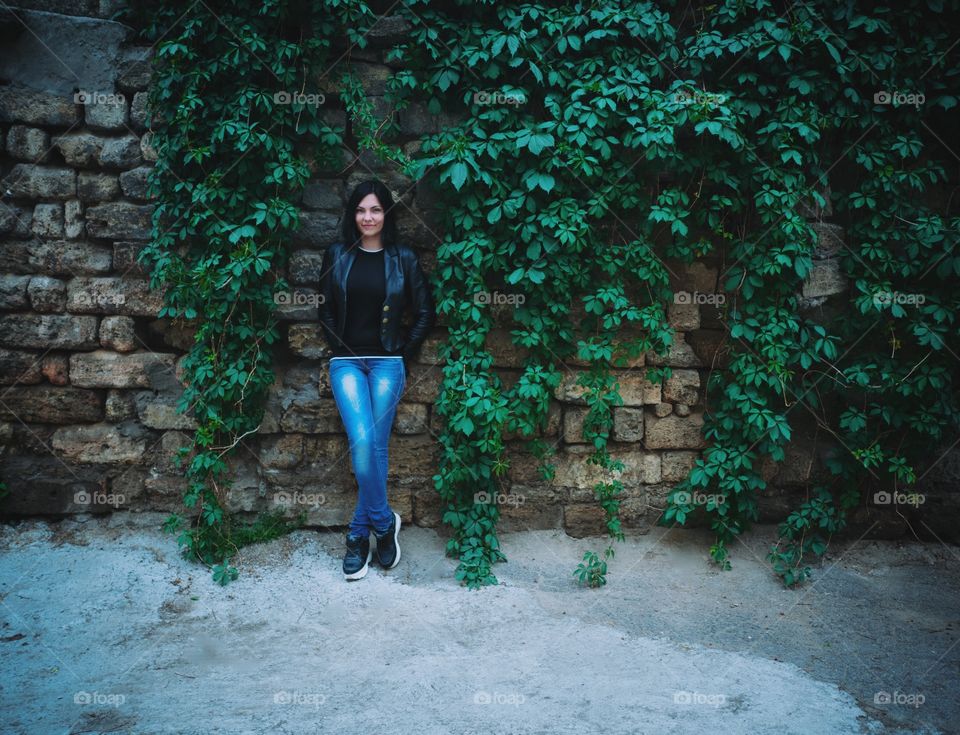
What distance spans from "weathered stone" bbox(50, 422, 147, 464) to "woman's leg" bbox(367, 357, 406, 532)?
1612 mm

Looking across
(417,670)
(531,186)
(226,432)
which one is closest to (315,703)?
(417,670)

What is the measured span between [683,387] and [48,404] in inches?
162

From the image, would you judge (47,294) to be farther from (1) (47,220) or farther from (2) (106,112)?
(2) (106,112)

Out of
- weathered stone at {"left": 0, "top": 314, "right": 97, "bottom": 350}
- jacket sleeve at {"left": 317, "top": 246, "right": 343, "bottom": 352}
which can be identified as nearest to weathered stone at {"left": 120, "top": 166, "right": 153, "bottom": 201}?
weathered stone at {"left": 0, "top": 314, "right": 97, "bottom": 350}

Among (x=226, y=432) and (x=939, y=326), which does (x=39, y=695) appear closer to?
(x=226, y=432)

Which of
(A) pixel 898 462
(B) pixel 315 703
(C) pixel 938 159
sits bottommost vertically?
(B) pixel 315 703

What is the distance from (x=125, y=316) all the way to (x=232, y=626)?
2088 millimetres

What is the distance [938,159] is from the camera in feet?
13.9

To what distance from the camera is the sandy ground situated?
9.28 feet

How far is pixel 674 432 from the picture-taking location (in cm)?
441

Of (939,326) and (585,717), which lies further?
(939,326)

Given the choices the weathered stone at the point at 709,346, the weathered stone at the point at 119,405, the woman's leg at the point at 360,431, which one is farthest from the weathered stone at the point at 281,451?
the weathered stone at the point at 709,346

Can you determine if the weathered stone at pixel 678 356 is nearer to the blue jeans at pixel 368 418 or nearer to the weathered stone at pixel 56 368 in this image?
the blue jeans at pixel 368 418

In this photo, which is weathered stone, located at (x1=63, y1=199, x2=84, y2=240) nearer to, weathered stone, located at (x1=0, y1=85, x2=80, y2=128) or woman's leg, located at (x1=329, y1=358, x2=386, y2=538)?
weathered stone, located at (x1=0, y1=85, x2=80, y2=128)
